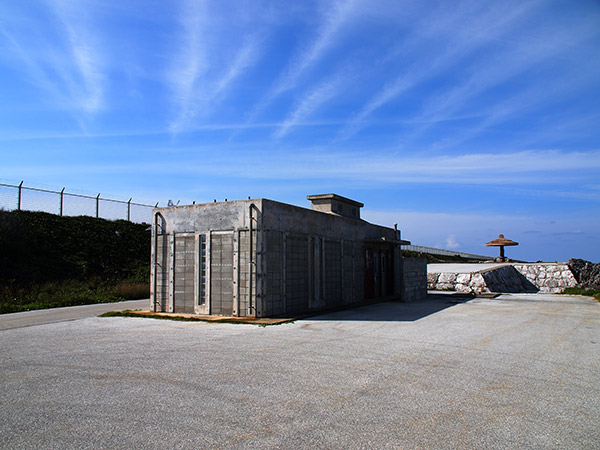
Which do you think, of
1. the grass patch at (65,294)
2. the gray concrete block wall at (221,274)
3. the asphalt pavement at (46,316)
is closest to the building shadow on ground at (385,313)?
the gray concrete block wall at (221,274)

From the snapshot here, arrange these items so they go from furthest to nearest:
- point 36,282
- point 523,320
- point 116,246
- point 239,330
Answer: point 116,246, point 36,282, point 523,320, point 239,330

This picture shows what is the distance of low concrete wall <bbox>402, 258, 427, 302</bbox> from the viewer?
1867 cm

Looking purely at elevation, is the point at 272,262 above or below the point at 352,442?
above

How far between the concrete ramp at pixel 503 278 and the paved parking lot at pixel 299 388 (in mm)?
14810

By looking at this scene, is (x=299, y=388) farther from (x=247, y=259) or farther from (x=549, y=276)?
(x=549, y=276)

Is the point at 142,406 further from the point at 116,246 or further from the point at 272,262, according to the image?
the point at 116,246

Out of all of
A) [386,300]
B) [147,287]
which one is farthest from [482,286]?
[147,287]

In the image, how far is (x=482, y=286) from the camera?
24.6 m

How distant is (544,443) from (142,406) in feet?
13.8

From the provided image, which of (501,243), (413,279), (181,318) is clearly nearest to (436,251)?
(501,243)

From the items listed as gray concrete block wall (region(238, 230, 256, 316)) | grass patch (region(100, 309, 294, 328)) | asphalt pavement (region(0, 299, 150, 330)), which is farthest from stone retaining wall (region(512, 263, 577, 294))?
asphalt pavement (region(0, 299, 150, 330))

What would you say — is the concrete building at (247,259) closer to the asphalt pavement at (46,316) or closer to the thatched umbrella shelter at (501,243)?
the asphalt pavement at (46,316)

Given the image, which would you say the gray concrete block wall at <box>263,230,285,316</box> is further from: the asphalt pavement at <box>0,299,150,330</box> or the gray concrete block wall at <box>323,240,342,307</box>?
the asphalt pavement at <box>0,299,150,330</box>

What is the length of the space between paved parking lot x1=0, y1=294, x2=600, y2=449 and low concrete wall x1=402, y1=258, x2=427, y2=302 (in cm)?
784
